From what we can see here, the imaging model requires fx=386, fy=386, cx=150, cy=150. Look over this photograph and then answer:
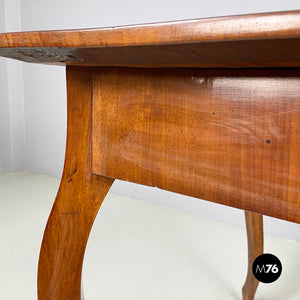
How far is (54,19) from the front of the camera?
8.25 ft

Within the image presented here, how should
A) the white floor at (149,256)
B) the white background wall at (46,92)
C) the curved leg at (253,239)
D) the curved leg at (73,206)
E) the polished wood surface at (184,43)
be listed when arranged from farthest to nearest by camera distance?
the white background wall at (46,92), the white floor at (149,256), the curved leg at (253,239), the curved leg at (73,206), the polished wood surface at (184,43)

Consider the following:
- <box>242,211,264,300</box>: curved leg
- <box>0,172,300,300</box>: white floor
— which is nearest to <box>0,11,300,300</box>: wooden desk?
<box>242,211,264,300</box>: curved leg

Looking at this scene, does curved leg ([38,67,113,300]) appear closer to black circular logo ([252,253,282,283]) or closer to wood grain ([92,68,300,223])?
wood grain ([92,68,300,223])

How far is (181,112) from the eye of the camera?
42 cm

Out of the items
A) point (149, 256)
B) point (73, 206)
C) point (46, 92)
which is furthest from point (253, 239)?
point (46, 92)

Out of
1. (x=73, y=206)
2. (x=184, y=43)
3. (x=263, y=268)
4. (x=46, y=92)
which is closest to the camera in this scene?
(x=184, y=43)

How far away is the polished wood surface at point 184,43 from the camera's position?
29 centimetres

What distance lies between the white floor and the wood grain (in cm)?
77

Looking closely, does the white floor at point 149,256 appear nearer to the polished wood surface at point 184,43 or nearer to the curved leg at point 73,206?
the curved leg at point 73,206

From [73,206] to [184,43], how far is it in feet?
0.99

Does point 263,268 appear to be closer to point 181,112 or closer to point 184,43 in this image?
point 181,112

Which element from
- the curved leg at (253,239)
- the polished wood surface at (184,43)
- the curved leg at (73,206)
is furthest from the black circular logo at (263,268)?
the polished wood surface at (184,43)

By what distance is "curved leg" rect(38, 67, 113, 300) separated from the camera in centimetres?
52

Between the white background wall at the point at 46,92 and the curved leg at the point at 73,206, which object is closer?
Result: the curved leg at the point at 73,206
